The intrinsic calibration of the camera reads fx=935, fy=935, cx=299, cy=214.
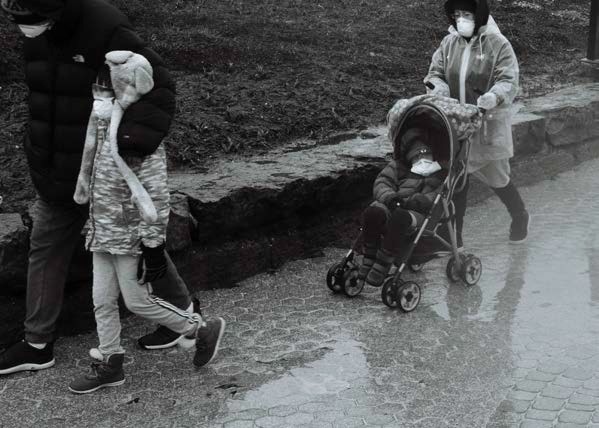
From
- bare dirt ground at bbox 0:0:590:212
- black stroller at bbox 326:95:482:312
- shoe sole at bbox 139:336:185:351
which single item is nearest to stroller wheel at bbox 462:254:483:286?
black stroller at bbox 326:95:482:312

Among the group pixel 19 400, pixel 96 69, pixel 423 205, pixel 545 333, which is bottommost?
pixel 19 400

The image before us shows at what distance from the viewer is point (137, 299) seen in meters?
4.31

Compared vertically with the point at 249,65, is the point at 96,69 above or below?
above

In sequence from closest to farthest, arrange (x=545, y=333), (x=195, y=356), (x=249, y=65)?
(x=195, y=356), (x=545, y=333), (x=249, y=65)

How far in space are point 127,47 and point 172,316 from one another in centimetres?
127

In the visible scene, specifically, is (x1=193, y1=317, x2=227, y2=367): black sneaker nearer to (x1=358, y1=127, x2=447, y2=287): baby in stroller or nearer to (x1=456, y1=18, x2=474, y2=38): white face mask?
(x1=358, y1=127, x2=447, y2=287): baby in stroller

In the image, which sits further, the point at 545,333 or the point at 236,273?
the point at 236,273

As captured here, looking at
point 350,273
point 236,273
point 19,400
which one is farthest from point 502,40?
point 19,400

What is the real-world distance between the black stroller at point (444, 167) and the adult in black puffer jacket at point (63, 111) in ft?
4.65

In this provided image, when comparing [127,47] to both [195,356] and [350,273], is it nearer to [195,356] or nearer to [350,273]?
[195,356]

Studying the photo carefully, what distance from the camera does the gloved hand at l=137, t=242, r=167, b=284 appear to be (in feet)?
13.7

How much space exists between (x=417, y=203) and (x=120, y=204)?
1.91 metres

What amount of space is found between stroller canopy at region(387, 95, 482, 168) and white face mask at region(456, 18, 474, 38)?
486 mm

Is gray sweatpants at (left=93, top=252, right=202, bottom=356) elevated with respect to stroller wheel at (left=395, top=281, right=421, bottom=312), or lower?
elevated
